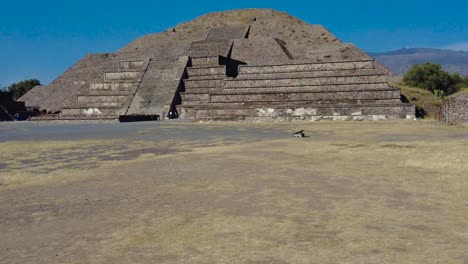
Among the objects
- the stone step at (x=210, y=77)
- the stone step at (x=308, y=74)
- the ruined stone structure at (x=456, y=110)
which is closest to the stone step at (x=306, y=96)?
the stone step at (x=308, y=74)

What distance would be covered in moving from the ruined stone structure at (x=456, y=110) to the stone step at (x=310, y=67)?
8521 mm

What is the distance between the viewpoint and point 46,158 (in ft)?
32.0

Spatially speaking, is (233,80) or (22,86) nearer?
(233,80)

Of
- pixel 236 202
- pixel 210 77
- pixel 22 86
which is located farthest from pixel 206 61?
pixel 22 86

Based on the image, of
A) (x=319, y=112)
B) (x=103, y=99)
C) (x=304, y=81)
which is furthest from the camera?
(x=103, y=99)

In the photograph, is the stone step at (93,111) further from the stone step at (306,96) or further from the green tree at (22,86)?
the green tree at (22,86)

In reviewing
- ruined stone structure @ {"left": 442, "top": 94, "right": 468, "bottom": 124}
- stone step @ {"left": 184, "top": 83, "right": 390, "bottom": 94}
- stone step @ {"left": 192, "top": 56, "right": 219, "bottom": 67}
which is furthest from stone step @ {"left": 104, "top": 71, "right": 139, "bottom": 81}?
ruined stone structure @ {"left": 442, "top": 94, "right": 468, "bottom": 124}

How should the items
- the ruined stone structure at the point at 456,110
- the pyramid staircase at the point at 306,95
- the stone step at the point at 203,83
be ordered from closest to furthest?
the ruined stone structure at the point at 456,110 → the pyramid staircase at the point at 306,95 → the stone step at the point at 203,83

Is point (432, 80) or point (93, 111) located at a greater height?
point (432, 80)

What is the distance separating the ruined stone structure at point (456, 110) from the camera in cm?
1916

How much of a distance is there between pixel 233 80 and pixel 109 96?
11596 millimetres

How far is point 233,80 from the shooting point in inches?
1216

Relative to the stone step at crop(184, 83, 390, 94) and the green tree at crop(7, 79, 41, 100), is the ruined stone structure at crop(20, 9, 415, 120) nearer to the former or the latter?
the stone step at crop(184, 83, 390, 94)

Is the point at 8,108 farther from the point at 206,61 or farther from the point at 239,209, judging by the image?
the point at 239,209
